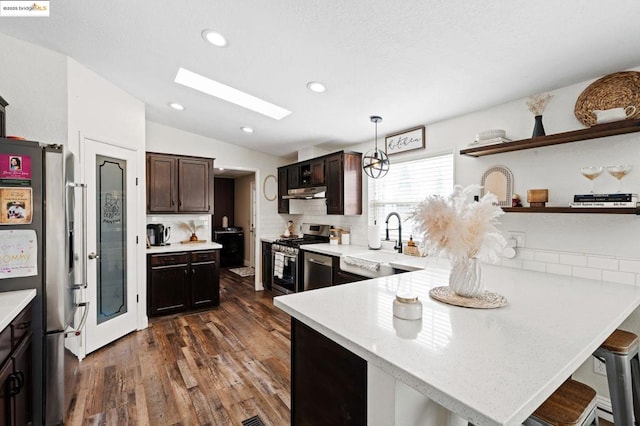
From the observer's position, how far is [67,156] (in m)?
1.87

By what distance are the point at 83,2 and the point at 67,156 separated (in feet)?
3.51

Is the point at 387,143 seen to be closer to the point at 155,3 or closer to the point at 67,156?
the point at 155,3

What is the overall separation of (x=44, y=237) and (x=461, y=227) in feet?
7.46

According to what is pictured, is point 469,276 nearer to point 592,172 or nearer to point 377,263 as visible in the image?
point 592,172

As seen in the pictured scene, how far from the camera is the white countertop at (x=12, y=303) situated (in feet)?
4.35

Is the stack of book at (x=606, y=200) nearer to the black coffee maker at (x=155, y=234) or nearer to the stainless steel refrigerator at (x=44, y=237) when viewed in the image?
the stainless steel refrigerator at (x=44, y=237)

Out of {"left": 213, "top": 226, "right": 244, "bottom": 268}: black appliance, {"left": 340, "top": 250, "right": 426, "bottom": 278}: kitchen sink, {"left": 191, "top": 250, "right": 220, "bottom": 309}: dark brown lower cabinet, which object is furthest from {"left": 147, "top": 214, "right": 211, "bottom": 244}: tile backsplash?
{"left": 340, "top": 250, "right": 426, "bottom": 278}: kitchen sink

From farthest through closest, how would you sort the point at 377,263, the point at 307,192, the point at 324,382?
the point at 307,192 < the point at 377,263 < the point at 324,382

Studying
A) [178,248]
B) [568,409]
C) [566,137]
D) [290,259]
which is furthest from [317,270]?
[568,409]

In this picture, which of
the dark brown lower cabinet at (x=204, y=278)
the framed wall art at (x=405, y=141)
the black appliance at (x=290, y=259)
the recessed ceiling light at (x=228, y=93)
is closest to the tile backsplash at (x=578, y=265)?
the framed wall art at (x=405, y=141)

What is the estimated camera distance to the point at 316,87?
2.72 metres

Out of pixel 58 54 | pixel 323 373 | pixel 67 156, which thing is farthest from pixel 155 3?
pixel 323 373

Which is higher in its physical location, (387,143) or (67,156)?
(387,143)

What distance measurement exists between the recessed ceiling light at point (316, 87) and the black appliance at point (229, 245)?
5.08 m
